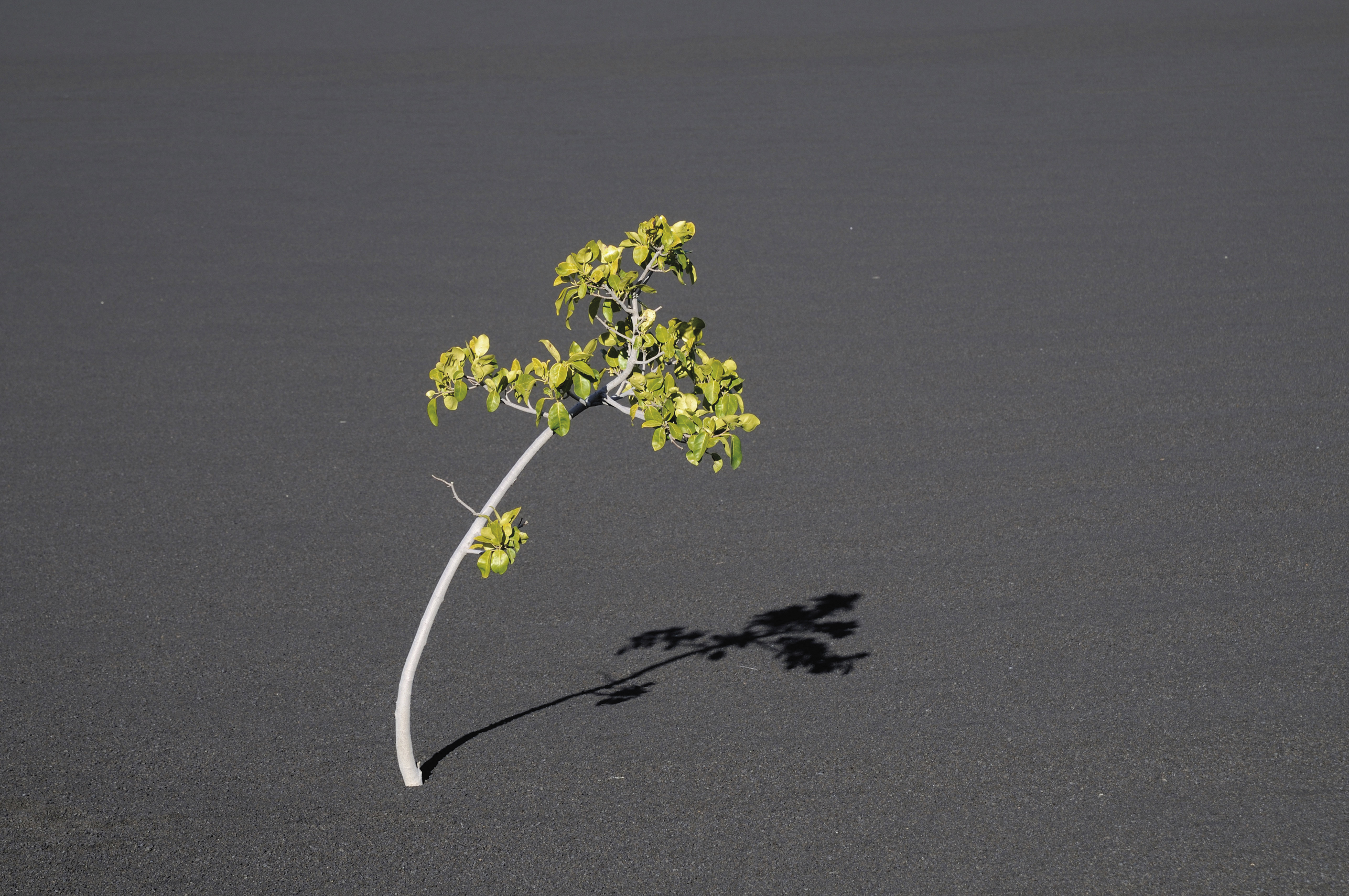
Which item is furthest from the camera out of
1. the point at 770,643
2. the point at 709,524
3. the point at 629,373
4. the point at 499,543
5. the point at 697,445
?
the point at 709,524

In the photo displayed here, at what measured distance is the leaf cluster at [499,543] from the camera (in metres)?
2.91

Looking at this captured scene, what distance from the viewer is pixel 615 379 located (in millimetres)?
3119

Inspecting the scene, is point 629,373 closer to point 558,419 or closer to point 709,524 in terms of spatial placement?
point 558,419

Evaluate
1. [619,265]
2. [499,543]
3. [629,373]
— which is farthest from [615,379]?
[499,543]

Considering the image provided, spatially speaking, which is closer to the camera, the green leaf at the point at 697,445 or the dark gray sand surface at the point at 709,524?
the green leaf at the point at 697,445

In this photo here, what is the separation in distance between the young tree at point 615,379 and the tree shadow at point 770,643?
82cm

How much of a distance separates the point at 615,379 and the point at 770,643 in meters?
1.42

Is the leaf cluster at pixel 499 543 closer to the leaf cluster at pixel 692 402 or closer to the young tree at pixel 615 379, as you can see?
the young tree at pixel 615 379

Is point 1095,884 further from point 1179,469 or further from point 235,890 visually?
point 1179,469

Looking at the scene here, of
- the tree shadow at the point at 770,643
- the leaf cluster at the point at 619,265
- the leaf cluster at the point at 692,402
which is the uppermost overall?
the leaf cluster at the point at 619,265

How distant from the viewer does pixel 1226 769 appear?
3445 millimetres

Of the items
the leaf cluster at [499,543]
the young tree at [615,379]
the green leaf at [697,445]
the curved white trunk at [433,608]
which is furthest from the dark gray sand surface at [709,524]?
the green leaf at [697,445]

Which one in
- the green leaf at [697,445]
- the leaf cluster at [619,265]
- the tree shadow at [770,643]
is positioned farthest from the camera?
the tree shadow at [770,643]

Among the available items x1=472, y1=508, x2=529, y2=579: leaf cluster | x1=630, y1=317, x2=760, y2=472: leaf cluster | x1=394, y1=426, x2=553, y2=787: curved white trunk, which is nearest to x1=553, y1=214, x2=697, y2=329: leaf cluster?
x1=630, y1=317, x2=760, y2=472: leaf cluster
